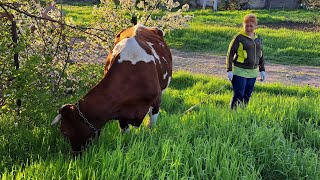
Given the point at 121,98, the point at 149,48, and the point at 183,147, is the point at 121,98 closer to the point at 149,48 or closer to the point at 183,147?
the point at 183,147

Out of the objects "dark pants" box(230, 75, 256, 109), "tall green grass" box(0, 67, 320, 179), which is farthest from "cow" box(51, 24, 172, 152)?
"dark pants" box(230, 75, 256, 109)

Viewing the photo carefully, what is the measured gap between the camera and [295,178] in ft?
12.9

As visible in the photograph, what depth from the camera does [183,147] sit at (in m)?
4.03

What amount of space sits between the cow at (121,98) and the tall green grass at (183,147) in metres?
0.17

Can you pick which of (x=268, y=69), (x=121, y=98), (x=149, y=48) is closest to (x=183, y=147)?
(x=121, y=98)

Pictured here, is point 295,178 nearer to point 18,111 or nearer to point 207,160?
point 207,160

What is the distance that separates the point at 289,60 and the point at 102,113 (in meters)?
10.1

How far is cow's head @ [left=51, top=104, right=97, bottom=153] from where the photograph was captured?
4.11 m

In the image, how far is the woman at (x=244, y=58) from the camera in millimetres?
6305

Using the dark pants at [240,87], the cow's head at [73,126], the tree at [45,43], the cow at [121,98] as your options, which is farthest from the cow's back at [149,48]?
the dark pants at [240,87]

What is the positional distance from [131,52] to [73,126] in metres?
1.21

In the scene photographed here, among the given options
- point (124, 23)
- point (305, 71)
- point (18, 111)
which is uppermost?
point (124, 23)

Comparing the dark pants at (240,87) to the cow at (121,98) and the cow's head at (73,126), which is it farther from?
the cow's head at (73,126)

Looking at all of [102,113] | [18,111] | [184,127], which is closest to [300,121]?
[184,127]
